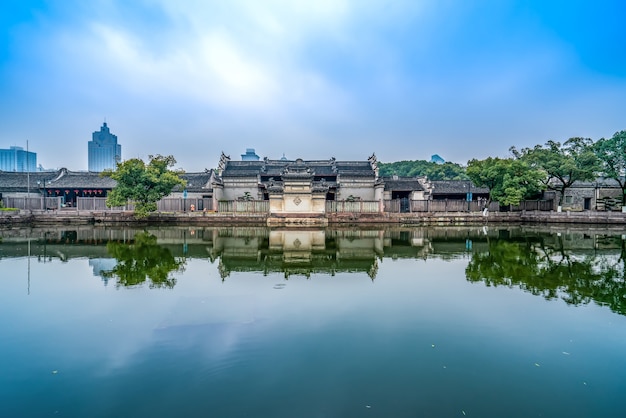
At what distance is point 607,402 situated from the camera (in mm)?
5098

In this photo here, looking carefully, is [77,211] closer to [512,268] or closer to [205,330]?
[205,330]

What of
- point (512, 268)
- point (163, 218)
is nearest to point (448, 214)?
point (512, 268)

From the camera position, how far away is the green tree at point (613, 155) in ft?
113

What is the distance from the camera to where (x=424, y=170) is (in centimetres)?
8369

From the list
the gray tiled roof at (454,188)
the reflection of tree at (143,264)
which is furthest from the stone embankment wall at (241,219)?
the reflection of tree at (143,264)

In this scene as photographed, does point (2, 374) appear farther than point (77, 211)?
No

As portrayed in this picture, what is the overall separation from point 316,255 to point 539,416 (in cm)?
1242

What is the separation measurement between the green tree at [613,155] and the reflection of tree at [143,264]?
39736mm

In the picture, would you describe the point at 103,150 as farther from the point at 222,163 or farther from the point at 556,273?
the point at 556,273

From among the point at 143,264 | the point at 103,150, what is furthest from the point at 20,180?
the point at 103,150

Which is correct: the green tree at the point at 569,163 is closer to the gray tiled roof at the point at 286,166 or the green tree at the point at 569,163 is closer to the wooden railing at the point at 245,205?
the gray tiled roof at the point at 286,166

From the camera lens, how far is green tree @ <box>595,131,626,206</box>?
34.3 meters

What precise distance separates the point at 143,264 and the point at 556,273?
16.0m

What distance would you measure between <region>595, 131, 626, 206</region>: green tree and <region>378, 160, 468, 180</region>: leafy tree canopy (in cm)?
2653
